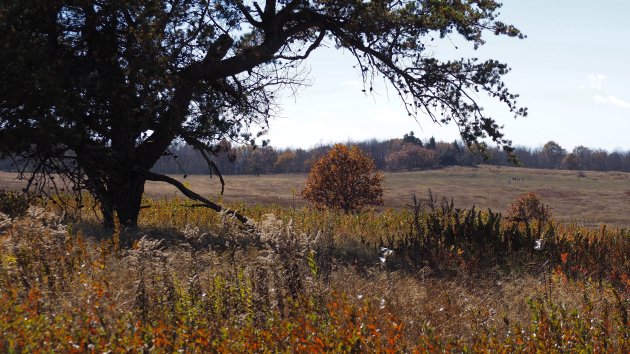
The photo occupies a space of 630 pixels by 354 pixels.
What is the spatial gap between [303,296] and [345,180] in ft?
104

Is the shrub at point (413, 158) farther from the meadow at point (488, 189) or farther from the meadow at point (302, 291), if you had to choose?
the meadow at point (302, 291)

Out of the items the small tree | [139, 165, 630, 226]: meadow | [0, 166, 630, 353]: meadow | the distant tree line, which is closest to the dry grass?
[139, 165, 630, 226]: meadow

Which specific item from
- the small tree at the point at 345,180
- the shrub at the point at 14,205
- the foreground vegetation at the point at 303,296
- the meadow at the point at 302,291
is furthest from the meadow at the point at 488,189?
the foreground vegetation at the point at 303,296

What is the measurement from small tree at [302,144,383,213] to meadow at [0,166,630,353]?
25.0 m

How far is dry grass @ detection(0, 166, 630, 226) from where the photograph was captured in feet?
257

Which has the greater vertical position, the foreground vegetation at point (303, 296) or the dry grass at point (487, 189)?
the foreground vegetation at point (303, 296)

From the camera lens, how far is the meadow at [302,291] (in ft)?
13.6

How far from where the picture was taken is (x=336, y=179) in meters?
36.7

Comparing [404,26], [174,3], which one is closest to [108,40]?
[174,3]

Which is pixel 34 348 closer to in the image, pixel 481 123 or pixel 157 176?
pixel 157 176

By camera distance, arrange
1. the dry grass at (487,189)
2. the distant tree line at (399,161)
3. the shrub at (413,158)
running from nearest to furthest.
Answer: the dry grass at (487,189)
the distant tree line at (399,161)
the shrub at (413,158)

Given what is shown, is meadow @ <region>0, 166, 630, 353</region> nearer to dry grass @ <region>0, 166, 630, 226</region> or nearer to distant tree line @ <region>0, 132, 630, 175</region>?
dry grass @ <region>0, 166, 630, 226</region>

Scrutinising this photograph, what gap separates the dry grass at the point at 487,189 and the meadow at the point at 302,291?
5802 centimetres

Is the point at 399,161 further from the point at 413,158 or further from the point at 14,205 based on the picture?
the point at 14,205
